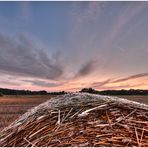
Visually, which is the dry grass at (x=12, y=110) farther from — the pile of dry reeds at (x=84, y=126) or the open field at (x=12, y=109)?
the pile of dry reeds at (x=84, y=126)

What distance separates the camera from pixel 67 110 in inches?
160

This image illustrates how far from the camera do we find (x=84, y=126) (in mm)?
3863

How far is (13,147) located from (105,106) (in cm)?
114

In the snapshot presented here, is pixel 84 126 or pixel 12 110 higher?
pixel 12 110

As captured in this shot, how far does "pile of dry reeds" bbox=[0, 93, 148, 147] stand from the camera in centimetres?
368

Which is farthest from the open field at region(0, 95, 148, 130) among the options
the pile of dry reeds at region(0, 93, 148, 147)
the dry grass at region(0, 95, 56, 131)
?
the pile of dry reeds at region(0, 93, 148, 147)

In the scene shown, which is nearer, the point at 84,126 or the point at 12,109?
the point at 84,126

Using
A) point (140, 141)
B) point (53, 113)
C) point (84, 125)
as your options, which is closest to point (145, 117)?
point (140, 141)

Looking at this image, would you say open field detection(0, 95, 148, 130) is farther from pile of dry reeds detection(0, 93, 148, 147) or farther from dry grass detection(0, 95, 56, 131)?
pile of dry reeds detection(0, 93, 148, 147)

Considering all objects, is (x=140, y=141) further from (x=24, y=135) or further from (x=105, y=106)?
(x=24, y=135)

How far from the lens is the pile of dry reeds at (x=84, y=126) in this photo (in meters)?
3.68

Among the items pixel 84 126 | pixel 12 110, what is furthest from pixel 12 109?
pixel 84 126

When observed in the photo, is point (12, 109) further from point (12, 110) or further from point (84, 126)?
point (84, 126)

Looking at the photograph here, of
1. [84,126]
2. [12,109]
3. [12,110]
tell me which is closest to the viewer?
[84,126]
